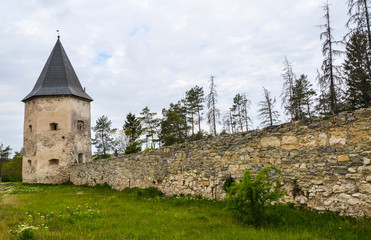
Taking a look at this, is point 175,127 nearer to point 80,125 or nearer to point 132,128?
point 132,128

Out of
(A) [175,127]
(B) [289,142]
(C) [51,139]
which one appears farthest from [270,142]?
(A) [175,127]

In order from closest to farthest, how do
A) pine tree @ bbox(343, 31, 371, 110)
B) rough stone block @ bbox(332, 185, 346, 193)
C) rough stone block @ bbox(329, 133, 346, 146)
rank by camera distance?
1. rough stone block @ bbox(332, 185, 346, 193)
2. rough stone block @ bbox(329, 133, 346, 146)
3. pine tree @ bbox(343, 31, 371, 110)

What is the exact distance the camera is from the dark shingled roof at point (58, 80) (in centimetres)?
2055

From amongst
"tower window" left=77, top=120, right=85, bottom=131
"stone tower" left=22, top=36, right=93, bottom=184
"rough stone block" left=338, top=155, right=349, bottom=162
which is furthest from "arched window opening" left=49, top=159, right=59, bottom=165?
"rough stone block" left=338, top=155, right=349, bottom=162

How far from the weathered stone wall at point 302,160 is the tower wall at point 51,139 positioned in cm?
1427

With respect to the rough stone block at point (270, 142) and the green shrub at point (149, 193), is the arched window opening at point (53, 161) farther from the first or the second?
the rough stone block at point (270, 142)

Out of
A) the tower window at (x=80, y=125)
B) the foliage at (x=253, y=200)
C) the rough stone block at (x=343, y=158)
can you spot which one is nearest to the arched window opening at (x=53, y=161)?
the tower window at (x=80, y=125)

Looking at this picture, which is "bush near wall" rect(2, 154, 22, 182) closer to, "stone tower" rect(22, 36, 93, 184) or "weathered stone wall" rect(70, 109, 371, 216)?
"stone tower" rect(22, 36, 93, 184)

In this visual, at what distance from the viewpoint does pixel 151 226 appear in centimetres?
461

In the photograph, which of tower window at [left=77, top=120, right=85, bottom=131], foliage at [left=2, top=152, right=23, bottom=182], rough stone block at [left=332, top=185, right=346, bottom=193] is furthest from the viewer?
foliage at [left=2, top=152, right=23, bottom=182]

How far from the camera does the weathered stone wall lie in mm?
4332

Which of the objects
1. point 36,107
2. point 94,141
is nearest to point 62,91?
point 36,107

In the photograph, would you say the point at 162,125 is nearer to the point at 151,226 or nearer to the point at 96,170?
the point at 96,170

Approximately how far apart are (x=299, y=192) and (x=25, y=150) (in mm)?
22002
